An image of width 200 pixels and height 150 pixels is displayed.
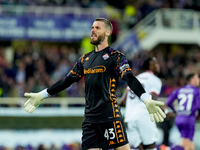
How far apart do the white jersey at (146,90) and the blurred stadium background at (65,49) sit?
3.65 metres

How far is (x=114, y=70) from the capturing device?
6.27m

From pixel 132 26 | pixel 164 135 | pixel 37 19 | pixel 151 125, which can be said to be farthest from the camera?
pixel 132 26

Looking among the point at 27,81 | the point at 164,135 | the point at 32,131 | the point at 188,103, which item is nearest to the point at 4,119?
the point at 32,131

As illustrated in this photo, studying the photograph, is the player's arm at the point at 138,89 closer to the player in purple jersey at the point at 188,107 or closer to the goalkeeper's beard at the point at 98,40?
the goalkeeper's beard at the point at 98,40

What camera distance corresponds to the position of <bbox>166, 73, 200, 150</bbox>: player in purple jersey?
9594 mm

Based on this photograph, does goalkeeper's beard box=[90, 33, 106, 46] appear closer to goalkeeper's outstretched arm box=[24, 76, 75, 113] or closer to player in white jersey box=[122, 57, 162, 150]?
A: goalkeeper's outstretched arm box=[24, 76, 75, 113]

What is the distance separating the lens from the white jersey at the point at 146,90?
827 centimetres

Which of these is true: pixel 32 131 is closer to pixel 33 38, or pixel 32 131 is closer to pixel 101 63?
pixel 33 38

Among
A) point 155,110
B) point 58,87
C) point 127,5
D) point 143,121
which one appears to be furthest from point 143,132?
point 127,5

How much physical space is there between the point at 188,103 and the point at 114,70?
3.73 meters

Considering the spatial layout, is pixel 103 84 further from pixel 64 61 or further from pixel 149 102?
pixel 64 61

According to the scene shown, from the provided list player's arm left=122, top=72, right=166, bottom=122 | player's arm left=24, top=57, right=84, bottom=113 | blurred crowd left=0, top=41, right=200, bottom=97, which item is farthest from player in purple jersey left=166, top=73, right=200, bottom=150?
blurred crowd left=0, top=41, right=200, bottom=97

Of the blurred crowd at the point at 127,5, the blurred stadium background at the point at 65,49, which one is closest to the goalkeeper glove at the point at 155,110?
the blurred stadium background at the point at 65,49

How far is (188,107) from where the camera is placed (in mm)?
9609
